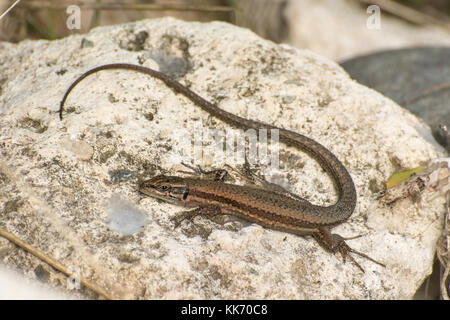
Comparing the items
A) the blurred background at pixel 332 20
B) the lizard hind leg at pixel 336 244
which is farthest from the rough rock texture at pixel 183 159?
the blurred background at pixel 332 20

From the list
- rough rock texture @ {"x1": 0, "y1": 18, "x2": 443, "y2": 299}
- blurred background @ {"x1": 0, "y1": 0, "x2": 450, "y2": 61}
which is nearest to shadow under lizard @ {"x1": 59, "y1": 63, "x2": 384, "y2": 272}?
rough rock texture @ {"x1": 0, "y1": 18, "x2": 443, "y2": 299}

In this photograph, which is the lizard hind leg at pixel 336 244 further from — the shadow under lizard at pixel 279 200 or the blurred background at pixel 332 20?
the blurred background at pixel 332 20

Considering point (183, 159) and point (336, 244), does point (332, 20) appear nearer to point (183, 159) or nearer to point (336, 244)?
point (183, 159)

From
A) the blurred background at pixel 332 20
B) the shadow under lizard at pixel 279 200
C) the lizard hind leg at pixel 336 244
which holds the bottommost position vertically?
the lizard hind leg at pixel 336 244

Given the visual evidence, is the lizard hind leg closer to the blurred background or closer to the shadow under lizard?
the shadow under lizard

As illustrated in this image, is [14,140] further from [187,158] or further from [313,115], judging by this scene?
[313,115]

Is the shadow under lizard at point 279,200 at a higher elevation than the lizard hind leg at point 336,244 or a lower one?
higher
